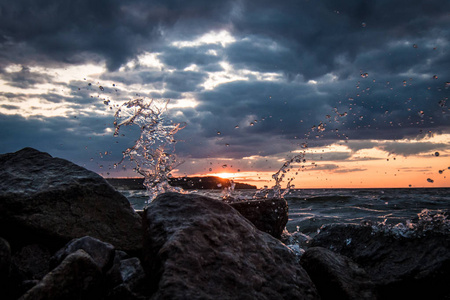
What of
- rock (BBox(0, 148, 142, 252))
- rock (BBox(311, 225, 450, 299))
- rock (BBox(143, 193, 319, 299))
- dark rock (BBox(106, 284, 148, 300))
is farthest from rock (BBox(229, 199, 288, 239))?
dark rock (BBox(106, 284, 148, 300))

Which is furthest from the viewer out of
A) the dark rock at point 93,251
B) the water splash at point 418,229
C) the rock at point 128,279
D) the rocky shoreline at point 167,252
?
the water splash at point 418,229

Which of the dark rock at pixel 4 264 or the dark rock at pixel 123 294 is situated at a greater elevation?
the dark rock at pixel 4 264

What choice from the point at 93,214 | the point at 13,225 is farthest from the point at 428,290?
the point at 13,225

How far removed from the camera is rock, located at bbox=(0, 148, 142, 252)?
12.4ft

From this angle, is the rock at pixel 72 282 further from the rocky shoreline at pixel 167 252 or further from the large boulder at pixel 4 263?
the large boulder at pixel 4 263

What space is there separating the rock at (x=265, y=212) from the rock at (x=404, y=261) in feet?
5.09

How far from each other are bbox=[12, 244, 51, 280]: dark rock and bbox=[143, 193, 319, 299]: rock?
1426mm

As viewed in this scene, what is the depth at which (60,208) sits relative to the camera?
3941 millimetres

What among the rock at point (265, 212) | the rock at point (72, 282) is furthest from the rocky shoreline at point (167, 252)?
the rock at point (265, 212)

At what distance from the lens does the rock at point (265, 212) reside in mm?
5672

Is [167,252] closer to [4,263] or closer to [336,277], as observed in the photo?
[4,263]

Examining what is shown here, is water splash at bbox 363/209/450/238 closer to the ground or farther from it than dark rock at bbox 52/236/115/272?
farther from it

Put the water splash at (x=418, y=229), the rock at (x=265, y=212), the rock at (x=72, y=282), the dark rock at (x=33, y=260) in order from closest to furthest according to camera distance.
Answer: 1. the rock at (x=72, y=282)
2. the dark rock at (x=33, y=260)
3. the water splash at (x=418, y=229)
4. the rock at (x=265, y=212)

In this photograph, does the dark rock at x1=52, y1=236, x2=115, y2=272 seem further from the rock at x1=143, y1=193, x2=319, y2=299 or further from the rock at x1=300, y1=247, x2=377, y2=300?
the rock at x1=300, y1=247, x2=377, y2=300
